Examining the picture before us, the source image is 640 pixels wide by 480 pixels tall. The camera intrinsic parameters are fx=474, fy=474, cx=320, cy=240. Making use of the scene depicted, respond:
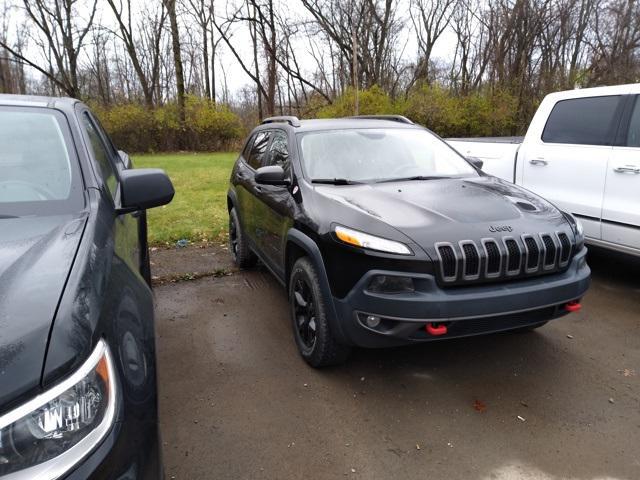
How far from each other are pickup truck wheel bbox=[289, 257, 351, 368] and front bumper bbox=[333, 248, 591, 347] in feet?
0.59

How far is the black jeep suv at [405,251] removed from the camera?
255cm

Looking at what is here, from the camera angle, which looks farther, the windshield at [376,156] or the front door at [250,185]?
the front door at [250,185]

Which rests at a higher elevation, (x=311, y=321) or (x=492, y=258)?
(x=492, y=258)

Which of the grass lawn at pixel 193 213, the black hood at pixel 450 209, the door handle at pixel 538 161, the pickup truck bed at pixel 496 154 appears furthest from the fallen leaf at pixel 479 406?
the grass lawn at pixel 193 213

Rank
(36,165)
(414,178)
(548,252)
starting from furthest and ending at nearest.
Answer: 1. (414,178)
2. (548,252)
3. (36,165)

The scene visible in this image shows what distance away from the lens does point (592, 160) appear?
446cm

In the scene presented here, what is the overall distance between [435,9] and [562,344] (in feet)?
104

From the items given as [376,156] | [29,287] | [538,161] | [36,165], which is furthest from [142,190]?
[538,161]

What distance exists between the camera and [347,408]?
2773 millimetres

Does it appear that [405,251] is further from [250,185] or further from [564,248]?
[250,185]

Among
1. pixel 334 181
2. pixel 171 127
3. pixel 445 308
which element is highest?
pixel 171 127

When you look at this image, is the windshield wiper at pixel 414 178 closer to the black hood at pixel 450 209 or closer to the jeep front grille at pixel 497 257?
the black hood at pixel 450 209

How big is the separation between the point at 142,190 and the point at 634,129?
4157 mm

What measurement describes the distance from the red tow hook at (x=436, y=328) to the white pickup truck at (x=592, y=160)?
8.45 ft
